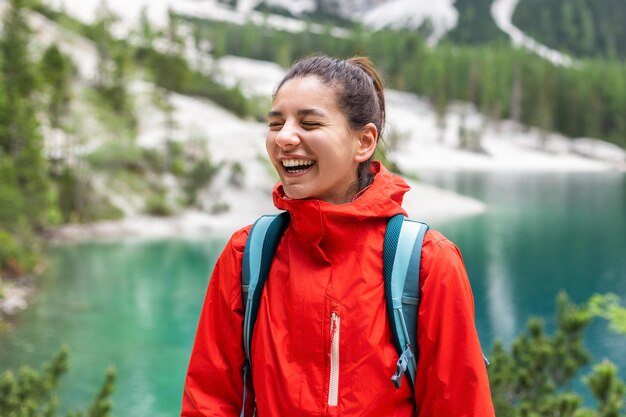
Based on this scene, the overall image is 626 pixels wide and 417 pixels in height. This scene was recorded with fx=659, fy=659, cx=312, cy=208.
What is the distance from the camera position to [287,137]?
219 centimetres

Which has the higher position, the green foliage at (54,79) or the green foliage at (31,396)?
the green foliage at (54,79)

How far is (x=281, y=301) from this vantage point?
2270 mm

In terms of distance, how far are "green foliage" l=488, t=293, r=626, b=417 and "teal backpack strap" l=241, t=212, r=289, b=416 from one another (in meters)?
4.69

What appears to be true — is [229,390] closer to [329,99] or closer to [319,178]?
[319,178]

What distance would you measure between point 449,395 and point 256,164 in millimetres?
33599

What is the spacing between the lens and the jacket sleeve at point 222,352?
231 centimetres

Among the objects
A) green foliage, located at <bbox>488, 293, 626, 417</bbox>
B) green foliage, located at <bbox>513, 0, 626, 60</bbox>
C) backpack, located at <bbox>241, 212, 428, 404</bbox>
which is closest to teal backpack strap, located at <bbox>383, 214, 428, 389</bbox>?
backpack, located at <bbox>241, 212, 428, 404</bbox>

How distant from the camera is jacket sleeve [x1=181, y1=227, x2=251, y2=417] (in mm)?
2314

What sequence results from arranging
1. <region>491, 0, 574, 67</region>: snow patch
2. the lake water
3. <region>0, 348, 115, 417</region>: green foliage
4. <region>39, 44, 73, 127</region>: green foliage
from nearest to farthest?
1. <region>0, 348, 115, 417</region>: green foliage
2. the lake water
3. <region>39, 44, 73, 127</region>: green foliage
4. <region>491, 0, 574, 67</region>: snow patch

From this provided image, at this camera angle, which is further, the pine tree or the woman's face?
the pine tree

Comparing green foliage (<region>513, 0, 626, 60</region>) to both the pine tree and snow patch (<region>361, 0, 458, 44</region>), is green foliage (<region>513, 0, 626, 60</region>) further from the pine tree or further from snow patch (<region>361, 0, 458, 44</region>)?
the pine tree

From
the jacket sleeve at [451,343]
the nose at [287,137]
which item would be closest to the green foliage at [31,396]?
the nose at [287,137]

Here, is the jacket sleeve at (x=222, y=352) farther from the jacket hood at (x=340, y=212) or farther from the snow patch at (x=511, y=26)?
the snow patch at (x=511, y=26)

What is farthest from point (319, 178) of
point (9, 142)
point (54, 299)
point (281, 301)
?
point (9, 142)
